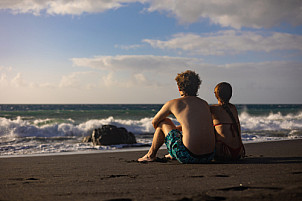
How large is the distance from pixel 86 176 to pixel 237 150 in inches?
81.6

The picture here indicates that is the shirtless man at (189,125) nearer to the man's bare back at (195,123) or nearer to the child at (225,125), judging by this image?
the man's bare back at (195,123)

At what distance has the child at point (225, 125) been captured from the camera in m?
3.85

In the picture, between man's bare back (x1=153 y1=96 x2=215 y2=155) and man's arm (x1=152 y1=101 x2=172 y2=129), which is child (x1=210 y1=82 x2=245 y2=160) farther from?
man's arm (x1=152 y1=101 x2=172 y2=129)

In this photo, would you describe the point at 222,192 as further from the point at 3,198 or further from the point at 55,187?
A: the point at 3,198

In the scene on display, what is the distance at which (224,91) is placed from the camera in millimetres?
3910

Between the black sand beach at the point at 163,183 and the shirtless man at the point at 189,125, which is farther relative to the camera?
the shirtless man at the point at 189,125

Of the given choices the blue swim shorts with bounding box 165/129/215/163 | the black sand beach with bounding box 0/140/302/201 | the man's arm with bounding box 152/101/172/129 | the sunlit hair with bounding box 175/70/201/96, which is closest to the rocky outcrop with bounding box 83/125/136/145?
the black sand beach with bounding box 0/140/302/201

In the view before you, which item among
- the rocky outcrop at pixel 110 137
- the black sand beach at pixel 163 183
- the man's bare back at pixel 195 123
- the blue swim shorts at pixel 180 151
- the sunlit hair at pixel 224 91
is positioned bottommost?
the rocky outcrop at pixel 110 137

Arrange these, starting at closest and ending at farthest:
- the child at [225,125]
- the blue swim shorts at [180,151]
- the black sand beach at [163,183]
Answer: the black sand beach at [163,183]
the blue swim shorts at [180,151]
the child at [225,125]

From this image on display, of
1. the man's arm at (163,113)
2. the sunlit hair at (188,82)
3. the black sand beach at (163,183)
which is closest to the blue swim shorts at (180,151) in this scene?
the black sand beach at (163,183)

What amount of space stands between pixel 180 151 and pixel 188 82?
0.92 m

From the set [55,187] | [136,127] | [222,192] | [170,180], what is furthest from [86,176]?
[136,127]

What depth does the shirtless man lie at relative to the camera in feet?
11.9

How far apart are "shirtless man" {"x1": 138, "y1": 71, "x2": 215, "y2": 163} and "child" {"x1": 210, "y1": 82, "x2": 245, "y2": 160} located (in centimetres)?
19
